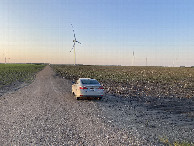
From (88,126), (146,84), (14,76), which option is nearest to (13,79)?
(14,76)

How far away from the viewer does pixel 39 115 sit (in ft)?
33.2

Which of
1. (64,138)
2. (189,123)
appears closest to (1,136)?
(64,138)

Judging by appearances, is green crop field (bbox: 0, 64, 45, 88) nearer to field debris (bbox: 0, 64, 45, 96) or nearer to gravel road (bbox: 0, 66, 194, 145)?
field debris (bbox: 0, 64, 45, 96)

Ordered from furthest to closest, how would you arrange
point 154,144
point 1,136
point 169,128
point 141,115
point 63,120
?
1. point 141,115
2. point 63,120
3. point 169,128
4. point 1,136
5. point 154,144

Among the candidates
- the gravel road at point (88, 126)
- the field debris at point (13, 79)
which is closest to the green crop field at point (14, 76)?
the field debris at point (13, 79)

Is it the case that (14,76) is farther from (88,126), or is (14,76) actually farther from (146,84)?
(88,126)

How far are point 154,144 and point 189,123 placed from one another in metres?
4.07

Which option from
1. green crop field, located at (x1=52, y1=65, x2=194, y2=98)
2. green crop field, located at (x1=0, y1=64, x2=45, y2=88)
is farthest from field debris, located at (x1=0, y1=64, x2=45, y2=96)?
green crop field, located at (x1=52, y1=65, x2=194, y2=98)

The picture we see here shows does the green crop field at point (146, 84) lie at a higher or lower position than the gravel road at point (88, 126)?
higher

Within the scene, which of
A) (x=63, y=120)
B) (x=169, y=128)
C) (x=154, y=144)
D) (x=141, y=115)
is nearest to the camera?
(x=154, y=144)

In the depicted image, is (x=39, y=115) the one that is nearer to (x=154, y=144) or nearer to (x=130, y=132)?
(x=130, y=132)

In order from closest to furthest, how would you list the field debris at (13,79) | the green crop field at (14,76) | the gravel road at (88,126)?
the gravel road at (88,126) < the field debris at (13,79) < the green crop field at (14,76)

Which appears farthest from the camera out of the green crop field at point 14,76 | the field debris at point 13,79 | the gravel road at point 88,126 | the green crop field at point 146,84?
the green crop field at point 14,76

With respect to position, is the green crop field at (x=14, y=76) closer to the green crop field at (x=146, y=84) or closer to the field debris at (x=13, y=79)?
the field debris at (x=13, y=79)
